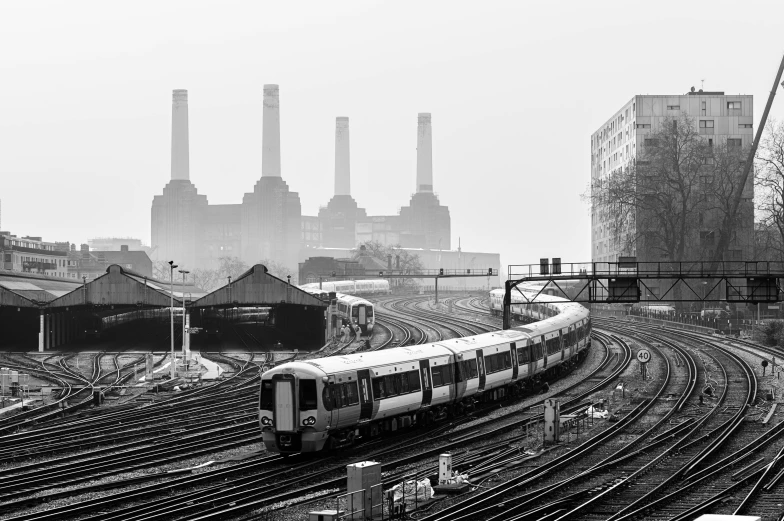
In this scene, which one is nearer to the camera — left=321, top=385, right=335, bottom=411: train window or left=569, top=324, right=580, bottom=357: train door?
left=321, top=385, right=335, bottom=411: train window

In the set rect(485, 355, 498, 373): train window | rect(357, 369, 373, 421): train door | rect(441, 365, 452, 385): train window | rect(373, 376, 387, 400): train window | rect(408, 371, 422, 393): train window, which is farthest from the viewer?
rect(485, 355, 498, 373): train window

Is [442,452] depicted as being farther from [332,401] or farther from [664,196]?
[664,196]

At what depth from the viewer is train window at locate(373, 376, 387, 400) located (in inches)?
1236

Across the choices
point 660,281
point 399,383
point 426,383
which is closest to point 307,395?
point 399,383

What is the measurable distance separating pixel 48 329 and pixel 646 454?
5545cm

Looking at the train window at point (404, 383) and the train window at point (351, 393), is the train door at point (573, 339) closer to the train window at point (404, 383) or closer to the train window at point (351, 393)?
the train window at point (404, 383)

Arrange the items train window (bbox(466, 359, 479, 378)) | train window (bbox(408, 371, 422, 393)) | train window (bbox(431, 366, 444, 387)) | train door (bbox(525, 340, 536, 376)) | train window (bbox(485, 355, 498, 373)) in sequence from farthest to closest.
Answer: train door (bbox(525, 340, 536, 376)), train window (bbox(485, 355, 498, 373)), train window (bbox(466, 359, 479, 378)), train window (bbox(431, 366, 444, 387)), train window (bbox(408, 371, 422, 393))

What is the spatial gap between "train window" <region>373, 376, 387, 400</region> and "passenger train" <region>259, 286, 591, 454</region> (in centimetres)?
3

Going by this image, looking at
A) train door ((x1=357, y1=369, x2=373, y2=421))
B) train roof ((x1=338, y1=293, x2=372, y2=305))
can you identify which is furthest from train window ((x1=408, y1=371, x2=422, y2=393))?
train roof ((x1=338, y1=293, x2=372, y2=305))

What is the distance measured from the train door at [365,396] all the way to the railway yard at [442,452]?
1.04m

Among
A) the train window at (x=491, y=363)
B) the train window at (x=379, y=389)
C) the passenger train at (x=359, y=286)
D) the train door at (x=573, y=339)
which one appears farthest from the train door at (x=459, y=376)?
the passenger train at (x=359, y=286)

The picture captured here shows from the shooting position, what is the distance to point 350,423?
30344 mm

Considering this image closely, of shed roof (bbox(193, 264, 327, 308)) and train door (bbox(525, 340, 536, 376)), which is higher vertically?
shed roof (bbox(193, 264, 327, 308))

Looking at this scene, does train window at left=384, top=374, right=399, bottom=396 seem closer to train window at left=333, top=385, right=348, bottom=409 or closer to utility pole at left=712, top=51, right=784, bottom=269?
train window at left=333, top=385, right=348, bottom=409
